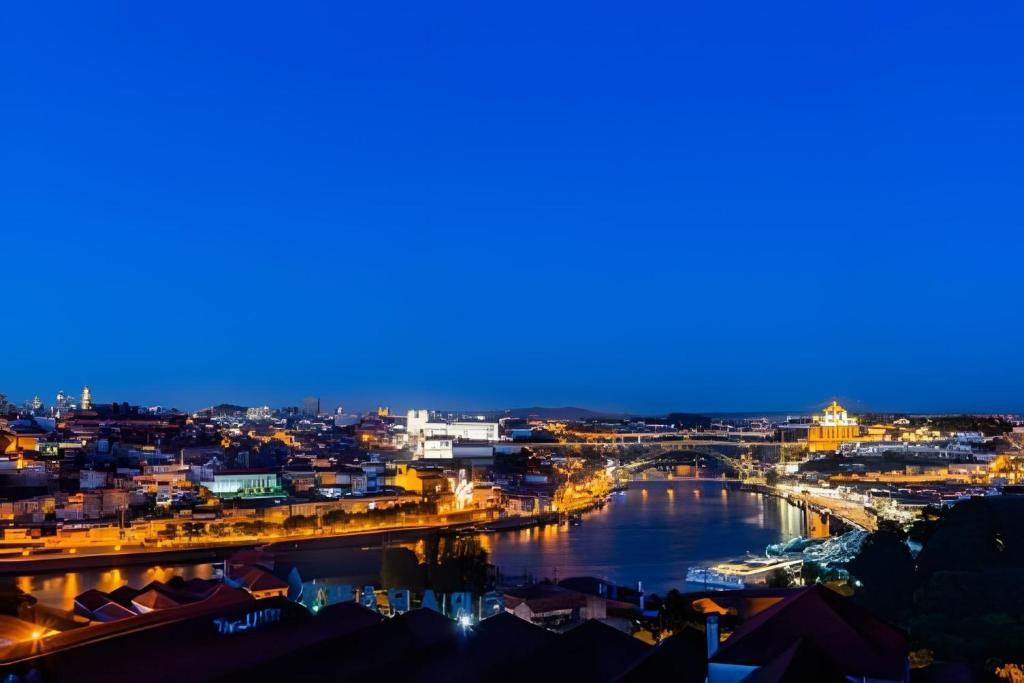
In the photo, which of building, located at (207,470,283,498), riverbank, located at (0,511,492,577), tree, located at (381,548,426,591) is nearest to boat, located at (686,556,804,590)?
tree, located at (381,548,426,591)

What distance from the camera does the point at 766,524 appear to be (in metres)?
13.6

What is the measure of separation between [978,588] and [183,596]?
12.8 feet

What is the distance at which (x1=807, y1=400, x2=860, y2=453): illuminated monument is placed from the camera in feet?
96.9

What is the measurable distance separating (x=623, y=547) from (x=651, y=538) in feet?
2.75

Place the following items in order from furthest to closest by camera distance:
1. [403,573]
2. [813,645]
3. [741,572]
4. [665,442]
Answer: [665,442]
[741,572]
[403,573]
[813,645]

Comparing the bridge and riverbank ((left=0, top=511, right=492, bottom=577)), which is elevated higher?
the bridge

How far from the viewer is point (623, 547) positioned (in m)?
10.8

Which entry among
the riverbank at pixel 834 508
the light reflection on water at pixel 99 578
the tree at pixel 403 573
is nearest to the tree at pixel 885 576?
the tree at pixel 403 573

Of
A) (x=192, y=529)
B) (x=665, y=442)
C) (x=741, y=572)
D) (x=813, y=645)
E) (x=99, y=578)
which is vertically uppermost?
(x=665, y=442)

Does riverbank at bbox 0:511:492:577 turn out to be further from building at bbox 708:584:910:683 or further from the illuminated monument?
the illuminated monument

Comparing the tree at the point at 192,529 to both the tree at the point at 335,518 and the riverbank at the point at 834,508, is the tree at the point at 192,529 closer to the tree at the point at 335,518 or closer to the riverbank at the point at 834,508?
the tree at the point at 335,518

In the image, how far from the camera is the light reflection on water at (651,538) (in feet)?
29.9

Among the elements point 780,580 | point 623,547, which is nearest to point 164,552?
point 623,547

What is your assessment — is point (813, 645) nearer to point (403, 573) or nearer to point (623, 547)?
point (403, 573)
